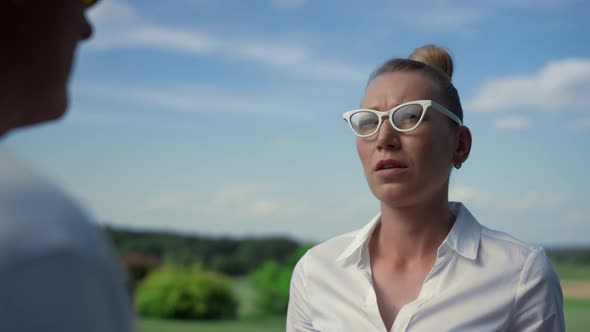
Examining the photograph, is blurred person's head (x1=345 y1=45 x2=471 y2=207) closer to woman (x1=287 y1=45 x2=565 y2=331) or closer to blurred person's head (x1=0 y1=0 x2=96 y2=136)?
woman (x1=287 y1=45 x2=565 y2=331)

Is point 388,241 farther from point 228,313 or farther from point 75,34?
point 228,313

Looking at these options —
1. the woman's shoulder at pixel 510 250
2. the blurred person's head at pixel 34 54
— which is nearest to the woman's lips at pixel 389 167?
the woman's shoulder at pixel 510 250

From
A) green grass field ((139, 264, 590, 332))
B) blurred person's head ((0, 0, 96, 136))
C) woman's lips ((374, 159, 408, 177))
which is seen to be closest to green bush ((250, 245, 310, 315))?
green grass field ((139, 264, 590, 332))

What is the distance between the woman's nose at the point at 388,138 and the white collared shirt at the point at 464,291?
0.43 meters

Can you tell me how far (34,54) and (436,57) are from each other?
2281 millimetres

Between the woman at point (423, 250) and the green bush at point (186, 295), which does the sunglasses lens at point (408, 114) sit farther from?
the green bush at point (186, 295)

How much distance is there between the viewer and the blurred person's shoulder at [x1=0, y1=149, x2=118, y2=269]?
0.60 metres

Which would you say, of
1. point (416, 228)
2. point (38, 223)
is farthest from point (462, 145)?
point (38, 223)

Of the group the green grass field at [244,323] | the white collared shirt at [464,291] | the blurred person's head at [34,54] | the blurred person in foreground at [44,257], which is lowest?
the green grass field at [244,323]

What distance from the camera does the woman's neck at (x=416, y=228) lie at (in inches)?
102

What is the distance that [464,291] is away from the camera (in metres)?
2.51

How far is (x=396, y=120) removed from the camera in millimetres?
2531

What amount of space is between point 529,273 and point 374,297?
602 mm

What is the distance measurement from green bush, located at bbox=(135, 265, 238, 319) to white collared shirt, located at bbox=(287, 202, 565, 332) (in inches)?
317
